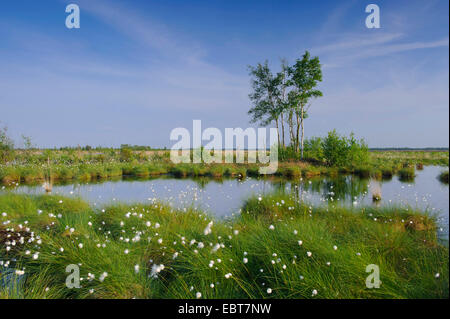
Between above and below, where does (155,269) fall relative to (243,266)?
above

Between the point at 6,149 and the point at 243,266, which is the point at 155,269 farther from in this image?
the point at 6,149

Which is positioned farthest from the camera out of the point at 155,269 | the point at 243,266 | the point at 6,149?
the point at 6,149

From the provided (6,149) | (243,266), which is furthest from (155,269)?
(6,149)

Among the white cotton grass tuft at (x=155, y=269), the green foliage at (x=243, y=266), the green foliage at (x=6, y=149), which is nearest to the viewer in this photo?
the white cotton grass tuft at (x=155, y=269)

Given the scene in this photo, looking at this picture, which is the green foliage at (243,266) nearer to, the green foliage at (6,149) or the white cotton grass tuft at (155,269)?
the white cotton grass tuft at (155,269)

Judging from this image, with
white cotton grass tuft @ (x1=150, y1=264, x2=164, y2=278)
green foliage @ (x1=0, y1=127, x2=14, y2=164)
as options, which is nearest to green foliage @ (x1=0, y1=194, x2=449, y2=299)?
white cotton grass tuft @ (x1=150, y1=264, x2=164, y2=278)

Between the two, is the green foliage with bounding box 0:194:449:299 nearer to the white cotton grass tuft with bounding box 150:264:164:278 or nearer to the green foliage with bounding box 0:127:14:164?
the white cotton grass tuft with bounding box 150:264:164:278

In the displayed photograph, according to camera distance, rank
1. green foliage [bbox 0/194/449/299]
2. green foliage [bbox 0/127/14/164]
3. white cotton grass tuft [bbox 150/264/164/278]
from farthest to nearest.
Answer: green foliage [bbox 0/127/14/164] < green foliage [bbox 0/194/449/299] < white cotton grass tuft [bbox 150/264/164/278]

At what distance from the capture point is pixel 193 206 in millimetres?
7004

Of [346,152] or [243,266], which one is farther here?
[346,152]

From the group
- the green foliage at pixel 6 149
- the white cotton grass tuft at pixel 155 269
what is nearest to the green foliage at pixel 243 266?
the white cotton grass tuft at pixel 155 269
